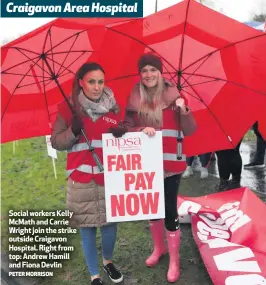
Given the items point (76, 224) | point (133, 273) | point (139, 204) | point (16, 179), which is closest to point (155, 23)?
point (139, 204)

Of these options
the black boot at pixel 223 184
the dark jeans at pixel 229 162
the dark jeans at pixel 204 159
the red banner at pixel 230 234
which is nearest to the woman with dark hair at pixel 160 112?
the red banner at pixel 230 234

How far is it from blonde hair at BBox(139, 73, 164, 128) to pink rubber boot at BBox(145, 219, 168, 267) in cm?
98

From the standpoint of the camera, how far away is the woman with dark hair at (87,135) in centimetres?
264

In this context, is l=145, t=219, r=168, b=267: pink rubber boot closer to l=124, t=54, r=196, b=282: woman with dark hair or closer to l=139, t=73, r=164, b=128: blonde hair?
l=124, t=54, r=196, b=282: woman with dark hair

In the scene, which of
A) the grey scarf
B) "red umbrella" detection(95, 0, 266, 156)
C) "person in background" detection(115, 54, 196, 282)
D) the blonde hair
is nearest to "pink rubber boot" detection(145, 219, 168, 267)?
"person in background" detection(115, 54, 196, 282)

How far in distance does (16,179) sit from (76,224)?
2.94m

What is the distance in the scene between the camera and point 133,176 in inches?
109

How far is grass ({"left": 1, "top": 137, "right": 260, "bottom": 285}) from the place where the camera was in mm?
3297

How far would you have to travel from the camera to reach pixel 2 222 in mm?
3506

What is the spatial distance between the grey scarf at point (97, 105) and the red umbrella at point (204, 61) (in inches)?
12.5

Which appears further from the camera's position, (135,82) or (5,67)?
(135,82)

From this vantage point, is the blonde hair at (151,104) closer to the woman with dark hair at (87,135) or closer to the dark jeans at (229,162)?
the woman with dark hair at (87,135)

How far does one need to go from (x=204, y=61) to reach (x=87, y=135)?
40.5 inches

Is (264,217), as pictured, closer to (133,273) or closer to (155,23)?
(133,273)
